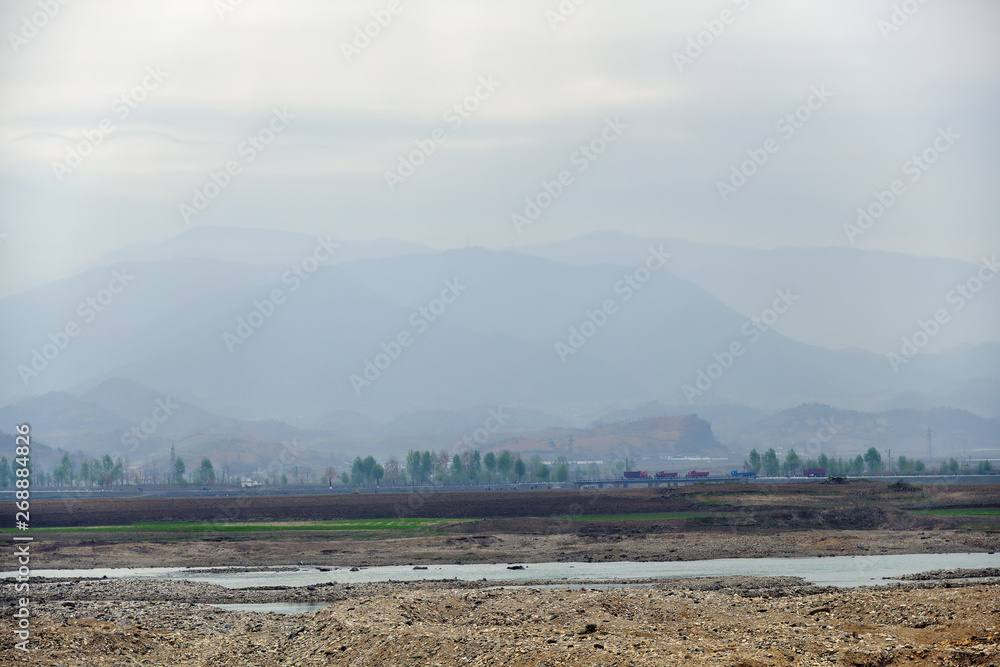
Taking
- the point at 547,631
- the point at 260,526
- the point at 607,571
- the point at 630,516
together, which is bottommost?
the point at 260,526

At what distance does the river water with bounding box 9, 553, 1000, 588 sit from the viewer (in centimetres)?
5353

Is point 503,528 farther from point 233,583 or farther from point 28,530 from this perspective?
point 28,530

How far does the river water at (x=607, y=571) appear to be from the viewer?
53.5 metres

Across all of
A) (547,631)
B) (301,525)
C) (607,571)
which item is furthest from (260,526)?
(547,631)

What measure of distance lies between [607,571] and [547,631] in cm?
2942

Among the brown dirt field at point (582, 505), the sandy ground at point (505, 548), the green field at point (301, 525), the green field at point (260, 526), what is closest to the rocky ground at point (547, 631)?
the sandy ground at point (505, 548)

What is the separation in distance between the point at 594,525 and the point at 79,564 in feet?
129

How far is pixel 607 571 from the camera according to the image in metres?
56.9

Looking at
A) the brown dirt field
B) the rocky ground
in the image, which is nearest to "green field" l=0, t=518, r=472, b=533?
the brown dirt field

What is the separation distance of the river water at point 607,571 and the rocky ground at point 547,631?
42.9 ft

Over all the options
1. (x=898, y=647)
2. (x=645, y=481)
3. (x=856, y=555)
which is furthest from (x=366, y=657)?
(x=645, y=481)

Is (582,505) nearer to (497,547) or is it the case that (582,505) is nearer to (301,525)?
(301,525)

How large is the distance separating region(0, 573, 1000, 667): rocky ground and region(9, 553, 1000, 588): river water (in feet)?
42.9

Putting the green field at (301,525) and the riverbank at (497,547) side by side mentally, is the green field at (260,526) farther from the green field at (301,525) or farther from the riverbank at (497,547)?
the riverbank at (497,547)
